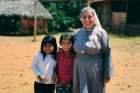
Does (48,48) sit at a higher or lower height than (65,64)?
higher

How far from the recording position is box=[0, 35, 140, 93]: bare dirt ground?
10359 millimetres

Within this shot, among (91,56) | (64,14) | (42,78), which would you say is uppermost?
(64,14)

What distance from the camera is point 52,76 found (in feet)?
20.0

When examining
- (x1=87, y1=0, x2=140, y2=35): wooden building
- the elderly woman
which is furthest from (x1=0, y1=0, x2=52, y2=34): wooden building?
the elderly woman

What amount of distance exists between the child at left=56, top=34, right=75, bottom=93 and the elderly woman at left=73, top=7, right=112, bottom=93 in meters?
0.09

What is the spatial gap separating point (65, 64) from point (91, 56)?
0.37 meters

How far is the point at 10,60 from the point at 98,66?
8856 mm

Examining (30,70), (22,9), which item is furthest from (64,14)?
(30,70)

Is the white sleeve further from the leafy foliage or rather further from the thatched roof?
the leafy foliage

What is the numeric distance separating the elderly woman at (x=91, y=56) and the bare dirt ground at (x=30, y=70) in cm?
398

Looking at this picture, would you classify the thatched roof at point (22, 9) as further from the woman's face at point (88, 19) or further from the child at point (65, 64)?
the woman's face at point (88, 19)

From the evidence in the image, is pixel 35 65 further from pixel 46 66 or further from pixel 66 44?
pixel 66 44

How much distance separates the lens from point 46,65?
609cm

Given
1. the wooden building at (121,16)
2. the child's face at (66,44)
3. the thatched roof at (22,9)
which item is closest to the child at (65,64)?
the child's face at (66,44)
